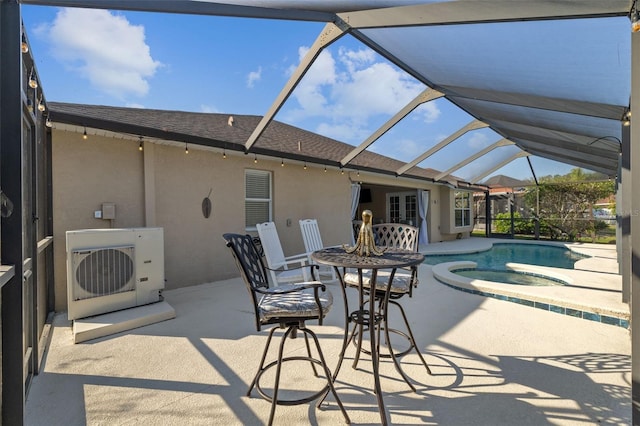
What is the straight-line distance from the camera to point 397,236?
3.25m

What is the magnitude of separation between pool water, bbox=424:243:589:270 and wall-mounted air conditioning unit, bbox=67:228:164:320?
6.45 m

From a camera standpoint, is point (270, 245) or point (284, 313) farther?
point (270, 245)

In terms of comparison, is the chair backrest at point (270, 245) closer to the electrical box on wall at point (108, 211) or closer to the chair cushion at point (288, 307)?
the electrical box on wall at point (108, 211)

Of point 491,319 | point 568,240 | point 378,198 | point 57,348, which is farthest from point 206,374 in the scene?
point 568,240

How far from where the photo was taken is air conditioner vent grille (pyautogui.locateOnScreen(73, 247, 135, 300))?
352cm

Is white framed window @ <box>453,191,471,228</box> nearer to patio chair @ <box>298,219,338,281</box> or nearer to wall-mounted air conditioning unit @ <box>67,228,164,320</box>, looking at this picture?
patio chair @ <box>298,219,338,281</box>

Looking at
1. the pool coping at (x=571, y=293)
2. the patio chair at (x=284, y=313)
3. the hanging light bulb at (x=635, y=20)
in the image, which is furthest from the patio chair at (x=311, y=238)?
the hanging light bulb at (x=635, y=20)

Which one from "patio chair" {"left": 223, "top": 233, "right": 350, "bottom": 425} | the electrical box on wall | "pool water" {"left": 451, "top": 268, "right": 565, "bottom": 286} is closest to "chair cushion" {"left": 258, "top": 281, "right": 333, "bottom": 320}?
"patio chair" {"left": 223, "top": 233, "right": 350, "bottom": 425}

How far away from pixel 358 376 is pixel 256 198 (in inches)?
183

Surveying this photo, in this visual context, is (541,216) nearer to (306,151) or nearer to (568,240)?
(568,240)

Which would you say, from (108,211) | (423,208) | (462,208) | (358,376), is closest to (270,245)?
(108,211)

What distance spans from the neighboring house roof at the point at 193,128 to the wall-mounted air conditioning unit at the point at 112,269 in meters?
1.44

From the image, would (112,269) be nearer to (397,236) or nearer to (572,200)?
(397,236)

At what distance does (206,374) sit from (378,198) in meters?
12.5
